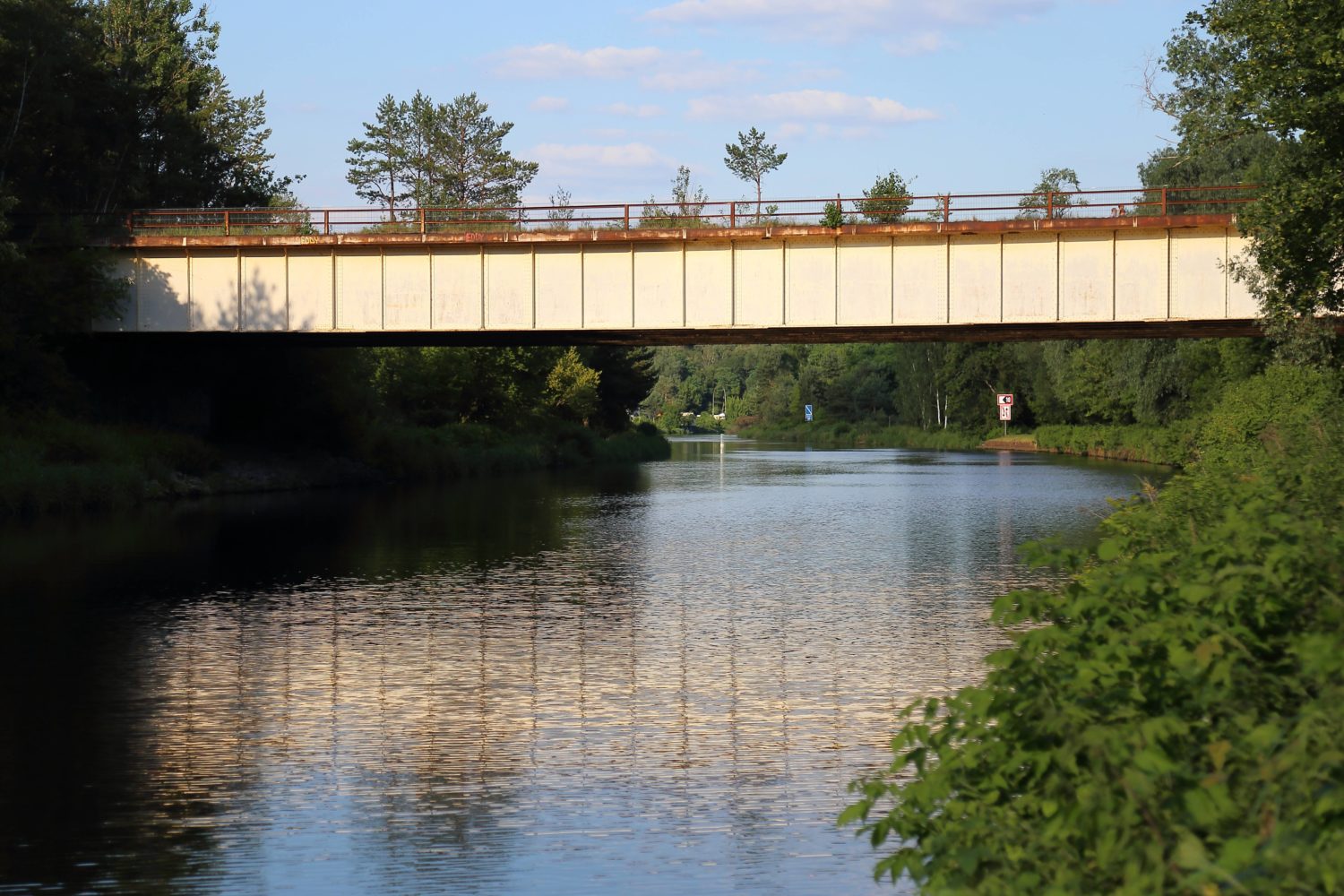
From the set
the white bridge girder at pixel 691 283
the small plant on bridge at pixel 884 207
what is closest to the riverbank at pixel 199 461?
the white bridge girder at pixel 691 283

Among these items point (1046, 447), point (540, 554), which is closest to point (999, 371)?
point (1046, 447)

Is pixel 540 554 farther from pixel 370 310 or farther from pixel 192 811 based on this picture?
pixel 192 811

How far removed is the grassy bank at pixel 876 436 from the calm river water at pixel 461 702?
97141 millimetres

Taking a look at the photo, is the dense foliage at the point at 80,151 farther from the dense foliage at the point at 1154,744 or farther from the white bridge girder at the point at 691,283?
the dense foliage at the point at 1154,744

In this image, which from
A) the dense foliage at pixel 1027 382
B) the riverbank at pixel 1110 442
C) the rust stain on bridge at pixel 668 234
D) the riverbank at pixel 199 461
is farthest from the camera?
the riverbank at pixel 1110 442

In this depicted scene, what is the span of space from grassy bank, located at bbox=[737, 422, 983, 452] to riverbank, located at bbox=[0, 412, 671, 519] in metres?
56.1

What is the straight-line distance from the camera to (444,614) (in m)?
22.3

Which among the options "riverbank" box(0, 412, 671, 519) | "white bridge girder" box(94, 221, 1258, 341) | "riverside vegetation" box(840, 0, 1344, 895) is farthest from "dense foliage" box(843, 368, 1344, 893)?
"riverbank" box(0, 412, 671, 519)

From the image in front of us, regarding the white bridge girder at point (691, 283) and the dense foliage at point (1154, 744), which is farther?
the white bridge girder at point (691, 283)

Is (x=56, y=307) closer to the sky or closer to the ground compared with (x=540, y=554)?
closer to the sky

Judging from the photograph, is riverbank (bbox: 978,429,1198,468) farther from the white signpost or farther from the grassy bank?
the grassy bank

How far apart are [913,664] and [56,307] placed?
33871 millimetres

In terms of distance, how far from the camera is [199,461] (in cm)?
5066

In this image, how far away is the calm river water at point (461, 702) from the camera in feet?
33.2
